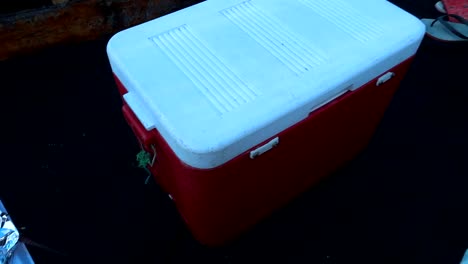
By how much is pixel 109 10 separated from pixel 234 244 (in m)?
0.93

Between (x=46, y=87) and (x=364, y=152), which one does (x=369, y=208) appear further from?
(x=46, y=87)

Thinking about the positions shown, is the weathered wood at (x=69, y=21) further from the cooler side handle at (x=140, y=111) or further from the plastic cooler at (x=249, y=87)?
the cooler side handle at (x=140, y=111)

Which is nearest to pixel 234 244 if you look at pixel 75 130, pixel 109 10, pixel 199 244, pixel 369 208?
pixel 199 244

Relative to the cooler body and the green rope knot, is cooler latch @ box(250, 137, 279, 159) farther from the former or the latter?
the green rope knot

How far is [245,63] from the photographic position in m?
0.70

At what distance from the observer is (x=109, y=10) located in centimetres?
133

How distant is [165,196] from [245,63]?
52cm

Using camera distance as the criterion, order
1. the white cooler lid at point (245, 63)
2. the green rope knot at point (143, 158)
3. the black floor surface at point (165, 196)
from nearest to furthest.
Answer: the white cooler lid at point (245, 63) → the green rope knot at point (143, 158) → the black floor surface at point (165, 196)

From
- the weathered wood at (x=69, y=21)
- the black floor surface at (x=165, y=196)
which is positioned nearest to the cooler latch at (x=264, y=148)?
the black floor surface at (x=165, y=196)

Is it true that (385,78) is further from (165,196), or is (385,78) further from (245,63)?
(165,196)

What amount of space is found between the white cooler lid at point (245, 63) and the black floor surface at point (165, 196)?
434 mm

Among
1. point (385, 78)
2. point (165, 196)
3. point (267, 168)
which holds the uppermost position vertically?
point (385, 78)

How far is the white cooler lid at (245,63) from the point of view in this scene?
0.62 meters

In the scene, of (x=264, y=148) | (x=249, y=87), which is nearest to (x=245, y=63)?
(x=249, y=87)
